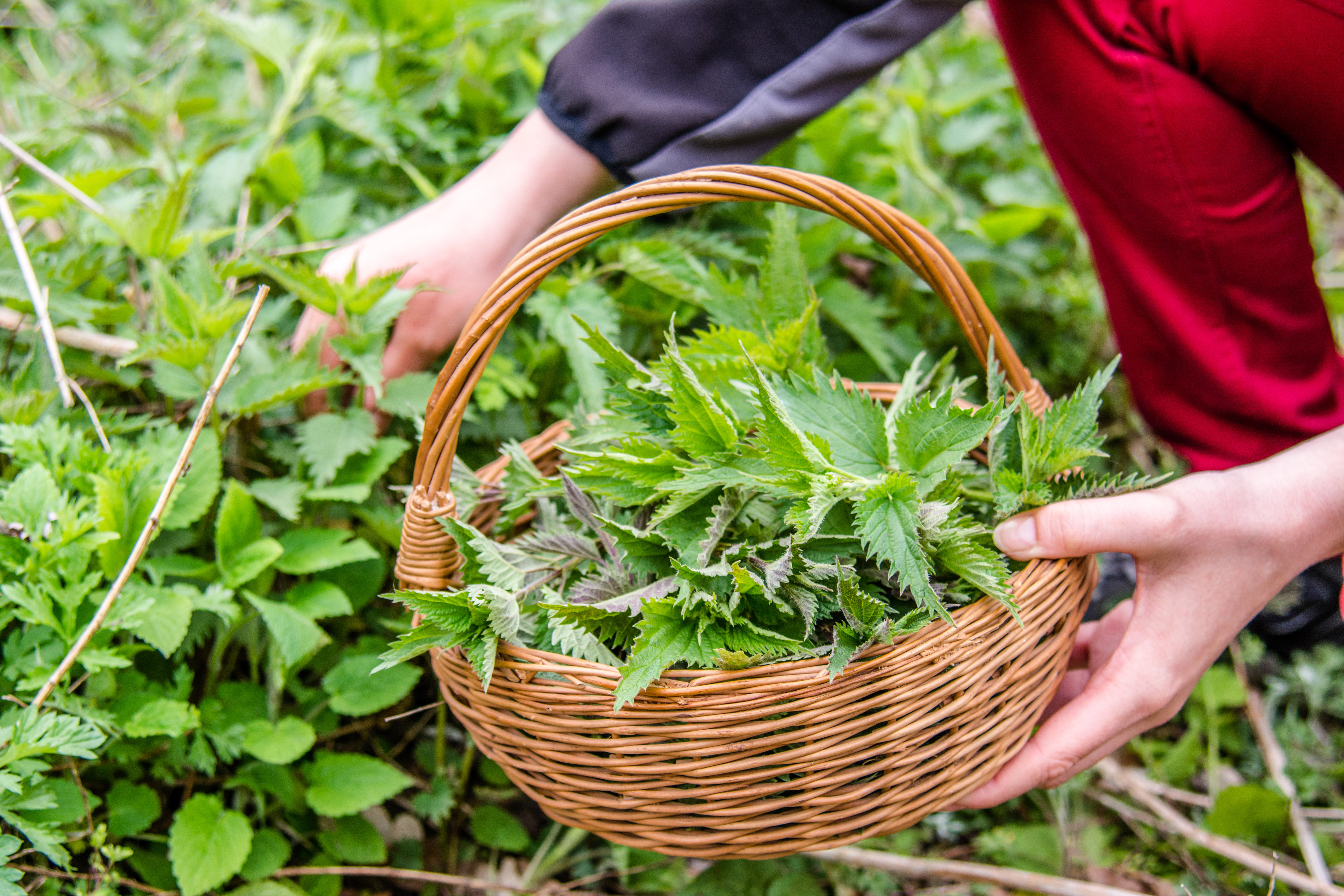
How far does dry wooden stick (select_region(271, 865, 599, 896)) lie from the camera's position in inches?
44.3

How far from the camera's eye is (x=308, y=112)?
1.56 metres

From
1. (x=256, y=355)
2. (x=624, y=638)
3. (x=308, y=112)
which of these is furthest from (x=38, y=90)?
(x=624, y=638)

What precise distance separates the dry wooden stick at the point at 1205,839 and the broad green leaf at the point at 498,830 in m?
0.89

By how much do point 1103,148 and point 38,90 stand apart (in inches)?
84.6

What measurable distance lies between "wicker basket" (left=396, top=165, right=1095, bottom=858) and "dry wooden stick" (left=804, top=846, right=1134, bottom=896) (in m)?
→ 0.34

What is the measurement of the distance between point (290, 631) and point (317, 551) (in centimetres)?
13

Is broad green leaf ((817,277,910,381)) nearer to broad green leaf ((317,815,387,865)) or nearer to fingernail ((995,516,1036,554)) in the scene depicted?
fingernail ((995,516,1036,554))

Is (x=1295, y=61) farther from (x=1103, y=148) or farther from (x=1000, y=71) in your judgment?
(x=1000, y=71)

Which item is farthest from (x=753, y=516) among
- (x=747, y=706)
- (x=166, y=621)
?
(x=166, y=621)

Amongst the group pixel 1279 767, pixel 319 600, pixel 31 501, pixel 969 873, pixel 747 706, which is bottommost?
pixel 1279 767

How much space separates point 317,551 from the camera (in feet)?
3.80

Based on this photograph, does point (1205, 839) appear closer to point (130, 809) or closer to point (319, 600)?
point (319, 600)

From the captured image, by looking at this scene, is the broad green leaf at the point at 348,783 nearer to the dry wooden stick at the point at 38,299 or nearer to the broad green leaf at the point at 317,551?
the broad green leaf at the point at 317,551

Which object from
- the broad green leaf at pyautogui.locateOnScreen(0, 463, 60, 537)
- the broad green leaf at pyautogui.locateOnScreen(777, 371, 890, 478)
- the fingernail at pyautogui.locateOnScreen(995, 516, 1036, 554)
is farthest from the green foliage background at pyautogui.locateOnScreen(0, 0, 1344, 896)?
the fingernail at pyautogui.locateOnScreen(995, 516, 1036, 554)
